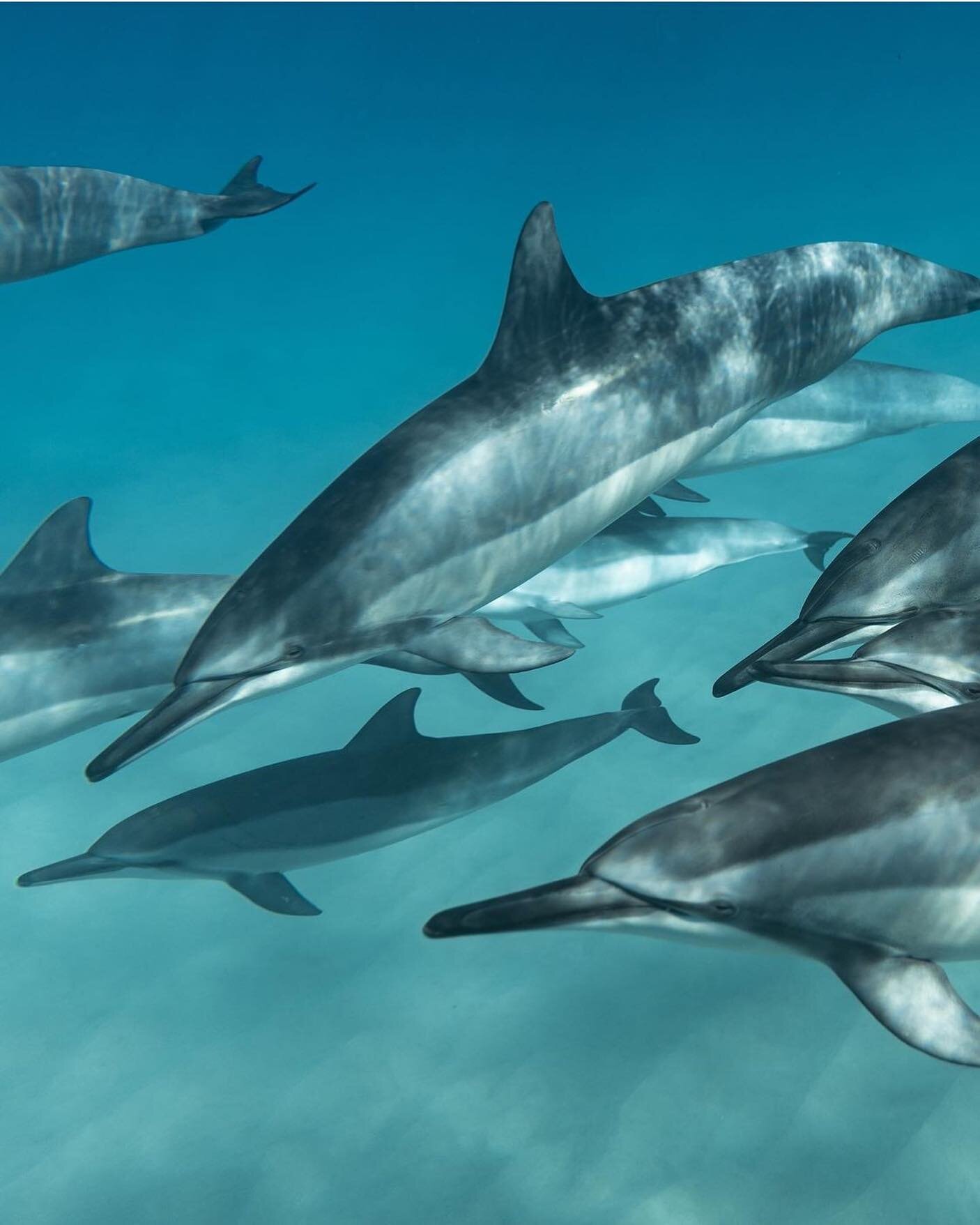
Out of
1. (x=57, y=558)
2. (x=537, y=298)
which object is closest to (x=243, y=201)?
(x=57, y=558)

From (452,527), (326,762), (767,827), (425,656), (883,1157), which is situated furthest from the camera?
(326,762)

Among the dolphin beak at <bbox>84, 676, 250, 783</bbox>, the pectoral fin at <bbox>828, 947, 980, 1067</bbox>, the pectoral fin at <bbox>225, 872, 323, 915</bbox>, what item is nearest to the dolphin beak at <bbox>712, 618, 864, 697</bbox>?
the pectoral fin at <bbox>828, 947, 980, 1067</bbox>

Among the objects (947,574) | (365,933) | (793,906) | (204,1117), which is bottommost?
(204,1117)

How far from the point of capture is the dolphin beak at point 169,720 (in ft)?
14.2

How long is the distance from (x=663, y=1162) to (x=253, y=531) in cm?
1036

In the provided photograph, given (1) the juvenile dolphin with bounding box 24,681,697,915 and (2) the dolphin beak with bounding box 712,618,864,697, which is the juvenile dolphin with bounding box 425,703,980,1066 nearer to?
(2) the dolphin beak with bounding box 712,618,864,697

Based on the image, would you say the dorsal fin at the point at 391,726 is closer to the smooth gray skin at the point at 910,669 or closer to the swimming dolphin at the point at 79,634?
the swimming dolphin at the point at 79,634

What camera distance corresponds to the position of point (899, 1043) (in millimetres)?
4891

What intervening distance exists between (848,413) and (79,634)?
621 centimetres

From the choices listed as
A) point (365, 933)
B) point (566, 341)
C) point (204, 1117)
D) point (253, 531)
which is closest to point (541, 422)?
point (566, 341)

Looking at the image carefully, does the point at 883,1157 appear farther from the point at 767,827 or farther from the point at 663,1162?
the point at 767,827

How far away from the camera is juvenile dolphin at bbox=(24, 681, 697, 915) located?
5.65m

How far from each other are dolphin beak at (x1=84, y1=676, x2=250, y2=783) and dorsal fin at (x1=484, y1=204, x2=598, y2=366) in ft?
6.74

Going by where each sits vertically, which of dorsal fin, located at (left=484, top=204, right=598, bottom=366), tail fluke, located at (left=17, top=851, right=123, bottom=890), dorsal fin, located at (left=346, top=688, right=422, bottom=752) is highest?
dorsal fin, located at (left=484, top=204, right=598, bottom=366)
